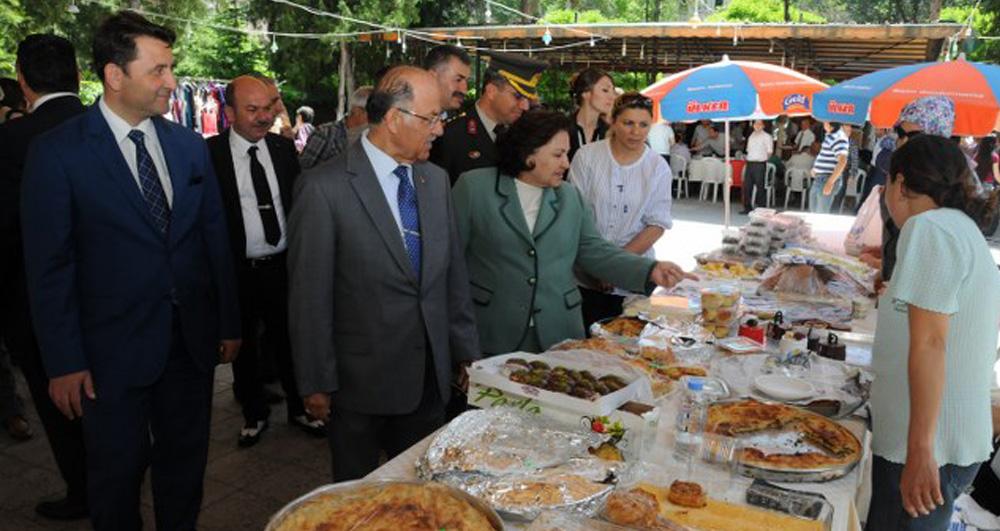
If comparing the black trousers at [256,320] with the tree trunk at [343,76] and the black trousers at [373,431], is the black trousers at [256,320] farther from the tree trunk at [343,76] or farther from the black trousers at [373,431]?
the tree trunk at [343,76]

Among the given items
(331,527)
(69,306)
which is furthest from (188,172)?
(331,527)

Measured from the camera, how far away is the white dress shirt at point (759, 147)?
496 inches

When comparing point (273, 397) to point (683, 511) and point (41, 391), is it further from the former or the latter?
point (683, 511)

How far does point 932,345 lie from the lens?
6.15 feet

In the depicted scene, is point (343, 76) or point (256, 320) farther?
point (343, 76)

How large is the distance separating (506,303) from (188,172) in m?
1.21

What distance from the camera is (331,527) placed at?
136 cm

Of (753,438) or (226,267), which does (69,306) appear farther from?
(753,438)

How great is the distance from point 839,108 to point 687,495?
526cm

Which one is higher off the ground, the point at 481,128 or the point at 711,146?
the point at 481,128

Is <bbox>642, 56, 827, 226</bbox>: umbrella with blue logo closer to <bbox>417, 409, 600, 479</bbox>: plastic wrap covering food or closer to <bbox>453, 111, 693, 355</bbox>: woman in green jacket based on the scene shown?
<bbox>453, 111, 693, 355</bbox>: woman in green jacket

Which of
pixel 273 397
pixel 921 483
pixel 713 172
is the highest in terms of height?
pixel 921 483

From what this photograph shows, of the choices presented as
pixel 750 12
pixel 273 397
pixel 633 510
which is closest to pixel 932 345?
pixel 633 510

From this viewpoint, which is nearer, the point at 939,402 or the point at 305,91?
the point at 939,402
